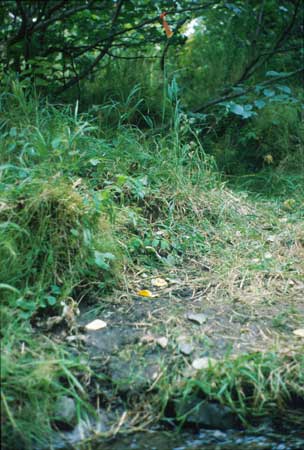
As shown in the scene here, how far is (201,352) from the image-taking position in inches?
89.0

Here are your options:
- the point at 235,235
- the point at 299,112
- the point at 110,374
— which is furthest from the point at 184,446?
the point at 299,112

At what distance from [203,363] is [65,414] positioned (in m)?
0.52

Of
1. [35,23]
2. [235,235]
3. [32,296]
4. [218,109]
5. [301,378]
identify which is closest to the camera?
Answer: [301,378]

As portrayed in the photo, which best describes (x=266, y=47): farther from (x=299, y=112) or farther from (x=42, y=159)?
(x=42, y=159)

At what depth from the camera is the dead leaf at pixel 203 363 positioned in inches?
84.6

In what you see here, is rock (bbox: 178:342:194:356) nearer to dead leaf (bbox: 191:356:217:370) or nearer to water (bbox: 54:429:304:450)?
dead leaf (bbox: 191:356:217:370)

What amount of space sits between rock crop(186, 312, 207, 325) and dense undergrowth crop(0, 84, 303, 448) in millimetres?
331

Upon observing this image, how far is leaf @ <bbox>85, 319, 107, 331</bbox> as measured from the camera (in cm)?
242

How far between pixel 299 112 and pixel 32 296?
2.95 meters

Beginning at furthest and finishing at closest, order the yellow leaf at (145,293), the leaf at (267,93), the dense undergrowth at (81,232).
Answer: the leaf at (267,93)
the yellow leaf at (145,293)
the dense undergrowth at (81,232)

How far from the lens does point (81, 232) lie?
2.56 metres

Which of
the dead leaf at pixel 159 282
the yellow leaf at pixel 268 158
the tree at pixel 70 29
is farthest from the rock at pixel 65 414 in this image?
the yellow leaf at pixel 268 158

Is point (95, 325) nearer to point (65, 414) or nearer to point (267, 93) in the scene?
point (65, 414)

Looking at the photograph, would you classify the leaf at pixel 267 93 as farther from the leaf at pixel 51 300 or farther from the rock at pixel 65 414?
the rock at pixel 65 414
